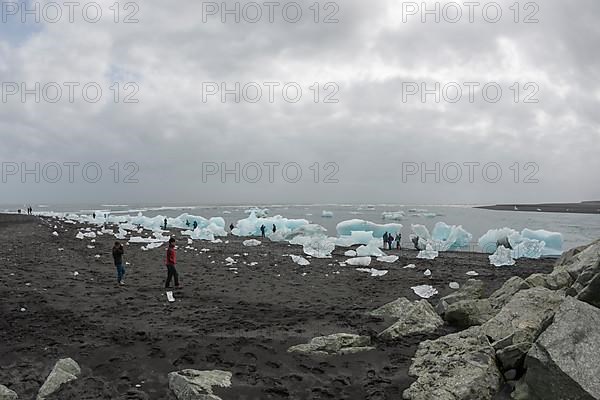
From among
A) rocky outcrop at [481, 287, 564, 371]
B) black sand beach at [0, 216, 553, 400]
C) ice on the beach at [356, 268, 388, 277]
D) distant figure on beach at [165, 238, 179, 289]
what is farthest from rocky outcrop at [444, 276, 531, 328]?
ice on the beach at [356, 268, 388, 277]

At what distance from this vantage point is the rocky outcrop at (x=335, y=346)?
6871mm

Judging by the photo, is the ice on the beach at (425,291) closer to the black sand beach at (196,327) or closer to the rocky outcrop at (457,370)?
the black sand beach at (196,327)

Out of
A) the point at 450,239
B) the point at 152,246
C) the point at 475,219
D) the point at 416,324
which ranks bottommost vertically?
the point at 475,219

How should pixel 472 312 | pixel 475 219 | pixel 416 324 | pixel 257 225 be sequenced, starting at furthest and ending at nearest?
pixel 475 219
pixel 257 225
pixel 472 312
pixel 416 324

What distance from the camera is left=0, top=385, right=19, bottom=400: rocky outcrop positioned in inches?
212

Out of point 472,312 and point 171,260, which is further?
point 171,260

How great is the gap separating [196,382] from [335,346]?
2.29 m

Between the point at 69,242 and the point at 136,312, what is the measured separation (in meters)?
16.9

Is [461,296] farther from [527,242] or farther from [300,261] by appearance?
[527,242]

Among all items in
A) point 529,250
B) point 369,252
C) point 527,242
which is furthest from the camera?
point 527,242

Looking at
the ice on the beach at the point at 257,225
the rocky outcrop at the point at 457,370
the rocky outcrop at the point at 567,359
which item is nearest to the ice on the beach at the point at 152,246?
the ice on the beach at the point at 257,225

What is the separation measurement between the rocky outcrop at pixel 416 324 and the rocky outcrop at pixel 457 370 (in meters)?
1.07

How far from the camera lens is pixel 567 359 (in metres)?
4.61

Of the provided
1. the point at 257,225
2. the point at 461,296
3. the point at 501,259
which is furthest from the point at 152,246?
the point at 257,225
